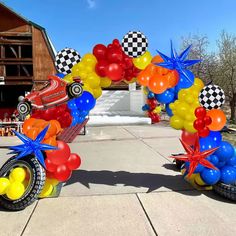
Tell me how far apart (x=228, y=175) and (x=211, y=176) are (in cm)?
30


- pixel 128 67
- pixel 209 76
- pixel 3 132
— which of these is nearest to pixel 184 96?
pixel 128 67

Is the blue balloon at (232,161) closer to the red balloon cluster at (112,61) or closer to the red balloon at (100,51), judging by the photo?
the red balloon cluster at (112,61)

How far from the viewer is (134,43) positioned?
4418mm

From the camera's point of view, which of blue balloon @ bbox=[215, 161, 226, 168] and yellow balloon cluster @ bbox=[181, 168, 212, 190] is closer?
blue balloon @ bbox=[215, 161, 226, 168]

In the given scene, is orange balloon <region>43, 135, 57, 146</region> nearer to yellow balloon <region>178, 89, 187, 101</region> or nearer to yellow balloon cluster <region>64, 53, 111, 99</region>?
yellow balloon cluster <region>64, 53, 111, 99</region>

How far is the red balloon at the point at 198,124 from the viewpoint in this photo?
166 inches

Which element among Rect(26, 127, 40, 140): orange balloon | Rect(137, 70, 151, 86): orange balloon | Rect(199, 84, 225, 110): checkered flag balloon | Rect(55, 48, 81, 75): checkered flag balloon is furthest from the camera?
Rect(55, 48, 81, 75): checkered flag balloon

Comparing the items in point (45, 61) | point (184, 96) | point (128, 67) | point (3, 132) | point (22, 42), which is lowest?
point (3, 132)

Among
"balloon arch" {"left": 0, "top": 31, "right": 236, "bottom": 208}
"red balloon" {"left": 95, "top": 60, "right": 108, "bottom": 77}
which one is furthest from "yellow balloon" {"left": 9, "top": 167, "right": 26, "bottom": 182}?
"red balloon" {"left": 95, "top": 60, "right": 108, "bottom": 77}

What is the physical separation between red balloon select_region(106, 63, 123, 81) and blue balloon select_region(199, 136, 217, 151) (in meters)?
1.80

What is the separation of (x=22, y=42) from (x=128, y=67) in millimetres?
15315

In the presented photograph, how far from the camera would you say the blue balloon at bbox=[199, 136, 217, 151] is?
14.1 ft

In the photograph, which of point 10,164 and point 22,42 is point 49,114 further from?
point 22,42

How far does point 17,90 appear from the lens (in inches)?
758
